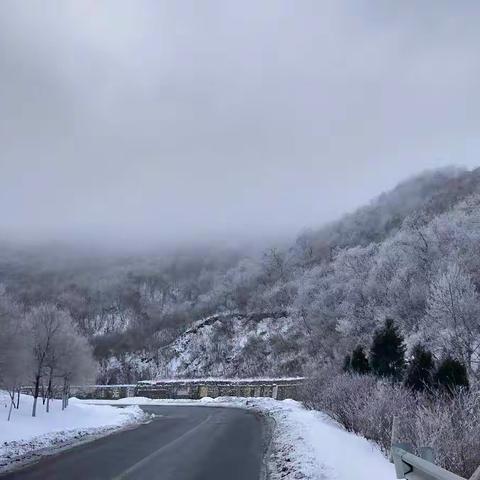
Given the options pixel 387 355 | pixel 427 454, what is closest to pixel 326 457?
pixel 427 454

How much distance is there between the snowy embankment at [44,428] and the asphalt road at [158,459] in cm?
107

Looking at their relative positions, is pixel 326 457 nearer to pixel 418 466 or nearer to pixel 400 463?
pixel 400 463

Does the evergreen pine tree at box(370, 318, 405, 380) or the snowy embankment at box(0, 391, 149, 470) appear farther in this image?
the evergreen pine tree at box(370, 318, 405, 380)

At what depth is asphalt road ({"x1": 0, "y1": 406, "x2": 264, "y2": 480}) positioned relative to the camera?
509 inches

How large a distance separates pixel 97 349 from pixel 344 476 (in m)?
141

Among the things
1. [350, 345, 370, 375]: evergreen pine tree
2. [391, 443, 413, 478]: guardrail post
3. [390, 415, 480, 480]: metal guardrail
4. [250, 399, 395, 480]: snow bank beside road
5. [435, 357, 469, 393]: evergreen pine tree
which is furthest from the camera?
[350, 345, 370, 375]: evergreen pine tree

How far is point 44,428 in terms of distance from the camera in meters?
25.3

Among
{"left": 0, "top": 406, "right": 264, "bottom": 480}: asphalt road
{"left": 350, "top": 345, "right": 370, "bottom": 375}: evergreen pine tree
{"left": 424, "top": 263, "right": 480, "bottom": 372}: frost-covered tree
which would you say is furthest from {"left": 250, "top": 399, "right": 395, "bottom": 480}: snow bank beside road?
{"left": 424, "top": 263, "right": 480, "bottom": 372}: frost-covered tree

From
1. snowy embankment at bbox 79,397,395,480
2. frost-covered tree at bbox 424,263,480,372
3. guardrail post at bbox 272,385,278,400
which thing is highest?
frost-covered tree at bbox 424,263,480,372

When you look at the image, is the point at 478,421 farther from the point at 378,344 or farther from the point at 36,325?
the point at 36,325

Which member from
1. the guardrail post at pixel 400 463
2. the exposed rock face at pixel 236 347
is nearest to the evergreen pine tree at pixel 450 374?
the guardrail post at pixel 400 463

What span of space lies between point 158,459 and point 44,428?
11.5 metres

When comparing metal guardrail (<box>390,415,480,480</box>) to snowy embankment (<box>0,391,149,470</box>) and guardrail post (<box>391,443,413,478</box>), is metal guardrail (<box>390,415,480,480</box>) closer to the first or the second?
guardrail post (<box>391,443,413,478</box>)

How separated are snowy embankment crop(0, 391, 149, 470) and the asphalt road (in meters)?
1.07
